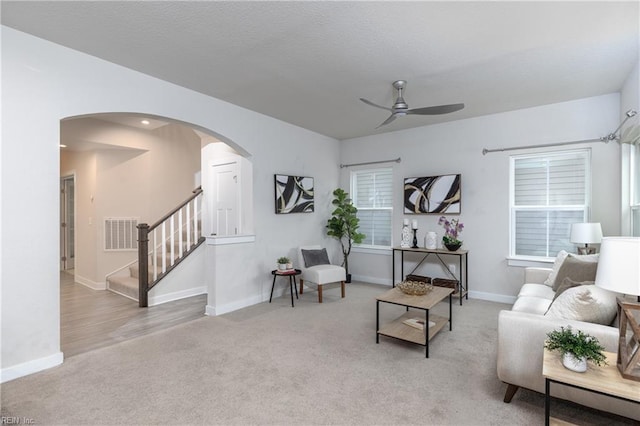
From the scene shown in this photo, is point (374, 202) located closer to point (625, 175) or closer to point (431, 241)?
point (431, 241)

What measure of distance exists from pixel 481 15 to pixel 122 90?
325 cm

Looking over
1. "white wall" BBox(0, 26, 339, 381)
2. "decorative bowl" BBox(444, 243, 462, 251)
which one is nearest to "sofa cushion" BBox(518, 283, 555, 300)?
"decorative bowl" BBox(444, 243, 462, 251)

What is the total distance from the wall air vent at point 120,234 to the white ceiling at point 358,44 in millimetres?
3574

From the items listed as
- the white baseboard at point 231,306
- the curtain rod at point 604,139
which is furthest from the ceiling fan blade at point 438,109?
the white baseboard at point 231,306

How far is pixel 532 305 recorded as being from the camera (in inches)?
112

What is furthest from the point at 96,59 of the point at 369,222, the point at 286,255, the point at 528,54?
the point at 369,222

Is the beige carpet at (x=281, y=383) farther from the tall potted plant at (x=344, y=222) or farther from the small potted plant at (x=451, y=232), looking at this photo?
the tall potted plant at (x=344, y=222)

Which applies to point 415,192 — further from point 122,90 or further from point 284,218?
point 122,90

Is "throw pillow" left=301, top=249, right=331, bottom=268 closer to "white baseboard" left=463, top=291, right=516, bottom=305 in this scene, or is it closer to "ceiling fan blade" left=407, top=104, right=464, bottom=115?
"white baseboard" left=463, top=291, right=516, bottom=305

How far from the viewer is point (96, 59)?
9.73 ft

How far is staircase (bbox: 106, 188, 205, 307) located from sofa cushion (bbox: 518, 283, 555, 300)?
449 centimetres

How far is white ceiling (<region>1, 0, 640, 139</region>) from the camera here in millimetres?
2256

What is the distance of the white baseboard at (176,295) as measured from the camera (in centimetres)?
460

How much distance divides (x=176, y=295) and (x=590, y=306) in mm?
4935
